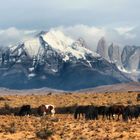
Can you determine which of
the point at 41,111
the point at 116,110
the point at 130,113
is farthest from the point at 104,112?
the point at 41,111

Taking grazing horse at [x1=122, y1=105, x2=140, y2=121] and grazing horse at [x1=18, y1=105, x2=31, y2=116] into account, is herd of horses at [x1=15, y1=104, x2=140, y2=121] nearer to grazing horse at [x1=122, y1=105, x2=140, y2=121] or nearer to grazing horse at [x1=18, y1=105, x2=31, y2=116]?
grazing horse at [x1=122, y1=105, x2=140, y2=121]

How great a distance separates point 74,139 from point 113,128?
7.29m

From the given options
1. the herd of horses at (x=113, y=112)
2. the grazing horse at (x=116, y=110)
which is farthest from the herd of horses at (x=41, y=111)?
the grazing horse at (x=116, y=110)

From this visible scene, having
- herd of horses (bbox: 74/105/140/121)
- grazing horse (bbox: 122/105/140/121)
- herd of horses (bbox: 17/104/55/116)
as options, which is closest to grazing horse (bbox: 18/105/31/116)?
herd of horses (bbox: 17/104/55/116)

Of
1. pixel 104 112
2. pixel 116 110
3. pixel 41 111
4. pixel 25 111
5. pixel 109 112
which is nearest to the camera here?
pixel 116 110

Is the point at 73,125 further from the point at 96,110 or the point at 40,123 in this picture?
the point at 96,110

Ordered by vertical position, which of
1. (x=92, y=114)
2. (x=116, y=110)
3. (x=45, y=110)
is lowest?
(x=92, y=114)

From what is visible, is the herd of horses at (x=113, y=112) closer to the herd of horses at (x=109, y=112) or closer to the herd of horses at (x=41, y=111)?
the herd of horses at (x=109, y=112)

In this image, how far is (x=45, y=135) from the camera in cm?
4053

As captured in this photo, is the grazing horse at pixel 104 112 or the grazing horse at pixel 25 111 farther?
the grazing horse at pixel 25 111

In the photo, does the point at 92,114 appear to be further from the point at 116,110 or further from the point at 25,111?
the point at 25,111

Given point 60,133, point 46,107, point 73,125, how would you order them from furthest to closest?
point 46,107 → point 73,125 → point 60,133

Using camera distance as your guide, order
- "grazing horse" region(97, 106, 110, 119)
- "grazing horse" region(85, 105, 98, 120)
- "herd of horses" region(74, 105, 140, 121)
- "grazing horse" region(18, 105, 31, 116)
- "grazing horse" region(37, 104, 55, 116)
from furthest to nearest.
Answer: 1. "grazing horse" region(18, 105, 31, 116)
2. "grazing horse" region(37, 104, 55, 116)
3. "grazing horse" region(97, 106, 110, 119)
4. "grazing horse" region(85, 105, 98, 120)
5. "herd of horses" region(74, 105, 140, 121)

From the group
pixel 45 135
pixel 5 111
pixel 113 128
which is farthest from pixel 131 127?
pixel 5 111
